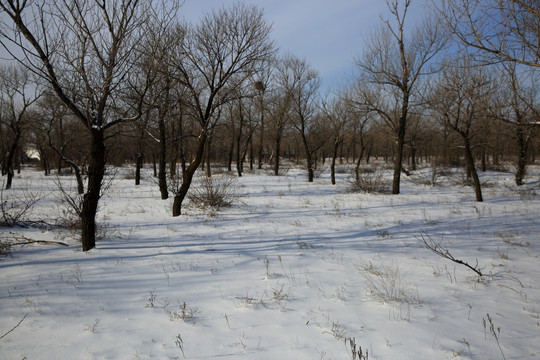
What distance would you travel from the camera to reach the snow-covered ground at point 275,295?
2.35 meters

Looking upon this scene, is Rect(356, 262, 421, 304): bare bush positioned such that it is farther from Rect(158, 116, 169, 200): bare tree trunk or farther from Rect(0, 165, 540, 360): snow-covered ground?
Rect(158, 116, 169, 200): bare tree trunk

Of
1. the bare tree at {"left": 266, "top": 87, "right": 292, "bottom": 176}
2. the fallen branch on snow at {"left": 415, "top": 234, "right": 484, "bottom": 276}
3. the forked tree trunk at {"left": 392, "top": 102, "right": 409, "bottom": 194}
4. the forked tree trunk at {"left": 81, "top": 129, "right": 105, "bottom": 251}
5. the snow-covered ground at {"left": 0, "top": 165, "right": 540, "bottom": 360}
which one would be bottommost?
the snow-covered ground at {"left": 0, "top": 165, "right": 540, "bottom": 360}

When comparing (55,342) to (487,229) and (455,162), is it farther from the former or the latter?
(455,162)

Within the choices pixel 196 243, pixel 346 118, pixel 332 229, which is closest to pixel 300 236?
pixel 332 229

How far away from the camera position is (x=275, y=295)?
3.19 m

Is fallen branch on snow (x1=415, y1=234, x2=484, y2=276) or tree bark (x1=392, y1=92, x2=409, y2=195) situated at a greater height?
tree bark (x1=392, y1=92, x2=409, y2=195)

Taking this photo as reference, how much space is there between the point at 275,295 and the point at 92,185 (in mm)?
4069

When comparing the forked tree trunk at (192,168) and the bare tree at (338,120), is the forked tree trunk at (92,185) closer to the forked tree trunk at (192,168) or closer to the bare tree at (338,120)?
the forked tree trunk at (192,168)

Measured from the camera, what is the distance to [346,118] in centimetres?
1816

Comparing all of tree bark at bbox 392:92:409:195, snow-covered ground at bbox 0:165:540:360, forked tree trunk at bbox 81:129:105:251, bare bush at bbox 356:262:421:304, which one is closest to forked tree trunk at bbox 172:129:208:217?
snow-covered ground at bbox 0:165:540:360

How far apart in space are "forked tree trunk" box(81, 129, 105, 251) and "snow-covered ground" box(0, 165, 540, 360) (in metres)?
0.34

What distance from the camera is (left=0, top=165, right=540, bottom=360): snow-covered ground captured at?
92.4 inches

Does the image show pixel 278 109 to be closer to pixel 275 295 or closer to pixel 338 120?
pixel 338 120

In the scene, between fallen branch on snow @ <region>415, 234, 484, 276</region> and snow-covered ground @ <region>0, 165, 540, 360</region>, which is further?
fallen branch on snow @ <region>415, 234, 484, 276</region>
